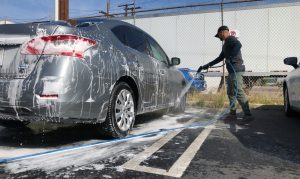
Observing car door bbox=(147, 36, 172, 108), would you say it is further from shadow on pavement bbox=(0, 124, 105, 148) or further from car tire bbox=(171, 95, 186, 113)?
shadow on pavement bbox=(0, 124, 105, 148)

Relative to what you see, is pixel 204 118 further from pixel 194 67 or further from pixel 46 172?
pixel 194 67

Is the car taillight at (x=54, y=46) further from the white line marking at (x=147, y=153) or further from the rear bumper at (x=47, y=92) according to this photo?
the white line marking at (x=147, y=153)

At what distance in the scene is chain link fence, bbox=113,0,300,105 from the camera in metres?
15.0

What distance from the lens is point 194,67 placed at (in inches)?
639

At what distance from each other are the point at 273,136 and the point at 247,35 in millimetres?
11380

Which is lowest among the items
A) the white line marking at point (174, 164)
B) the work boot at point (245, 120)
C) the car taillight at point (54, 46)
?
the white line marking at point (174, 164)

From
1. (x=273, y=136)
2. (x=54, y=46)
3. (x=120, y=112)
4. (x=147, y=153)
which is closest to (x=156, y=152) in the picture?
(x=147, y=153)

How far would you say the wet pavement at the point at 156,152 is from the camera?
3033 mm

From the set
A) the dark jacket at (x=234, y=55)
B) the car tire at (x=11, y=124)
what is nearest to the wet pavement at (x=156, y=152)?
the car tire at (x=11, y=124)

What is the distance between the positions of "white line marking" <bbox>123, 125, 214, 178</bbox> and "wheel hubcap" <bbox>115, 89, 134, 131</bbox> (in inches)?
18.7

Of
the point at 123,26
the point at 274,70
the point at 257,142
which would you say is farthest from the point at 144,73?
the point at 274,70

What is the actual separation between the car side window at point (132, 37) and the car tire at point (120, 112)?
615 millimetres

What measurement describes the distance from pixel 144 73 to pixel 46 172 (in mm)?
2219

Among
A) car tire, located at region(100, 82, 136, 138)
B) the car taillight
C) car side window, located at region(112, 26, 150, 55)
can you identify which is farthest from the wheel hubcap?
the car taillight
